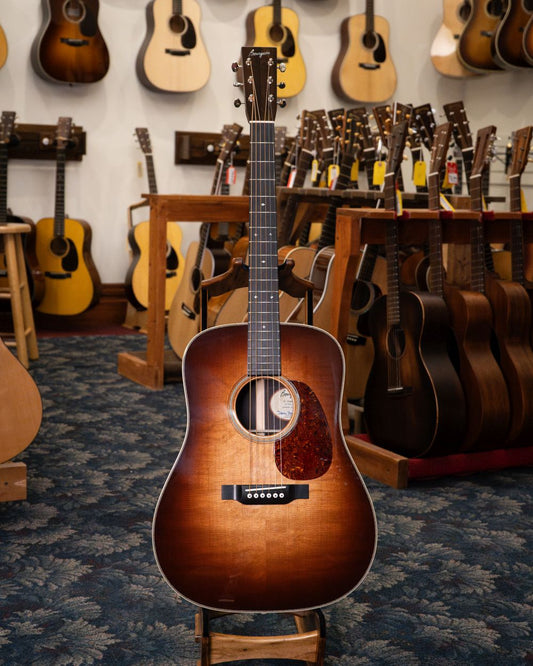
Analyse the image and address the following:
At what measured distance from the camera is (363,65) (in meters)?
6.06

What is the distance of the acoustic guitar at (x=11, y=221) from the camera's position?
4.62 m

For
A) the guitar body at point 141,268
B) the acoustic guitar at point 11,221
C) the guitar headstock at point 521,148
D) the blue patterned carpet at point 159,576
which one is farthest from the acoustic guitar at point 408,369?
the guitar body at point 141,268

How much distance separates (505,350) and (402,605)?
1.20 meters

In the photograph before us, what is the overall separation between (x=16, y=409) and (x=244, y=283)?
2.56ft

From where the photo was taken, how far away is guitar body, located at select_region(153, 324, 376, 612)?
1621mm

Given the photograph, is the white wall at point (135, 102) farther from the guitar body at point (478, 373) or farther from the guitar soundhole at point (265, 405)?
the guitar soundhole at point (265, 405)

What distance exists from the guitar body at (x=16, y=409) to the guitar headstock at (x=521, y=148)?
1.91m

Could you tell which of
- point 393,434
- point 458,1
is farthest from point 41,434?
point 458,1

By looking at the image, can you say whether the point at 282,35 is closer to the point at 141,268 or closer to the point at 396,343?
the point at 141,268

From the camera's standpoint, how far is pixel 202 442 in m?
1.67

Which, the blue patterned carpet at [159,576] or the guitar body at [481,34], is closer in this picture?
the blue patterned carpet at [159,576]

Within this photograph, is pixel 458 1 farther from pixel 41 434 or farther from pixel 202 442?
pixel 202 442

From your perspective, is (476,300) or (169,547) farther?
(476,300)

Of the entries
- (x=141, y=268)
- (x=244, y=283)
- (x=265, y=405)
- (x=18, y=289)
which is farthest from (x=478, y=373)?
(x=141, y=268)
